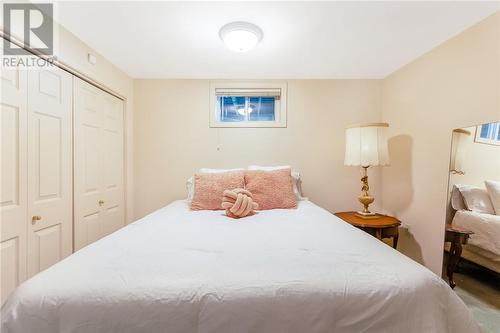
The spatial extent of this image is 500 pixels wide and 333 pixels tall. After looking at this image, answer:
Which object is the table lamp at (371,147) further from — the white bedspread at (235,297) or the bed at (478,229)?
the white bedspread at (235,297)

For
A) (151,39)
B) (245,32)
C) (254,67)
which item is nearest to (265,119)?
(254,67)

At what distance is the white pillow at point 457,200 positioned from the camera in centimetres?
174

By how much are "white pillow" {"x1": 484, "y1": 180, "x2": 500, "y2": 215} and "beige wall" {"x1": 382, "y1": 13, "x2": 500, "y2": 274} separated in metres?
0.39

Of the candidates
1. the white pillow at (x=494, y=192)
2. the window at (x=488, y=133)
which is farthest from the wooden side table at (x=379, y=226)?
the window at (x=488, y=133)

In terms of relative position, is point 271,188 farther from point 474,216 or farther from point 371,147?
point 474,216

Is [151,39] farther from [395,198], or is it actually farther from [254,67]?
[395,198]

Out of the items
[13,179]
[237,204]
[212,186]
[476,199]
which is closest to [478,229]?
[476,199]

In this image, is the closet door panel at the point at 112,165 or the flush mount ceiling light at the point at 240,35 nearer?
the flush mount ceiling light at the point at 240,35

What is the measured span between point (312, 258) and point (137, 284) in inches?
27.0

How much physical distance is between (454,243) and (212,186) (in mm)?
1967

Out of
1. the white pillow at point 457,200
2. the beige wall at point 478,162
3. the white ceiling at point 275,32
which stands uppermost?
the white ceiling at point 275,32

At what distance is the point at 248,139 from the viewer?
2742 mm

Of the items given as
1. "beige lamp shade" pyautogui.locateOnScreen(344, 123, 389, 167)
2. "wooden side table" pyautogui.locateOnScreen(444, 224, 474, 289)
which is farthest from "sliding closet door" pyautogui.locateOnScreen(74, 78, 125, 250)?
"wooden side table" pyautogui.locateOnScreen(444, 224, 474, 289)

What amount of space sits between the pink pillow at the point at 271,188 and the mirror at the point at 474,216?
4.00 feet
